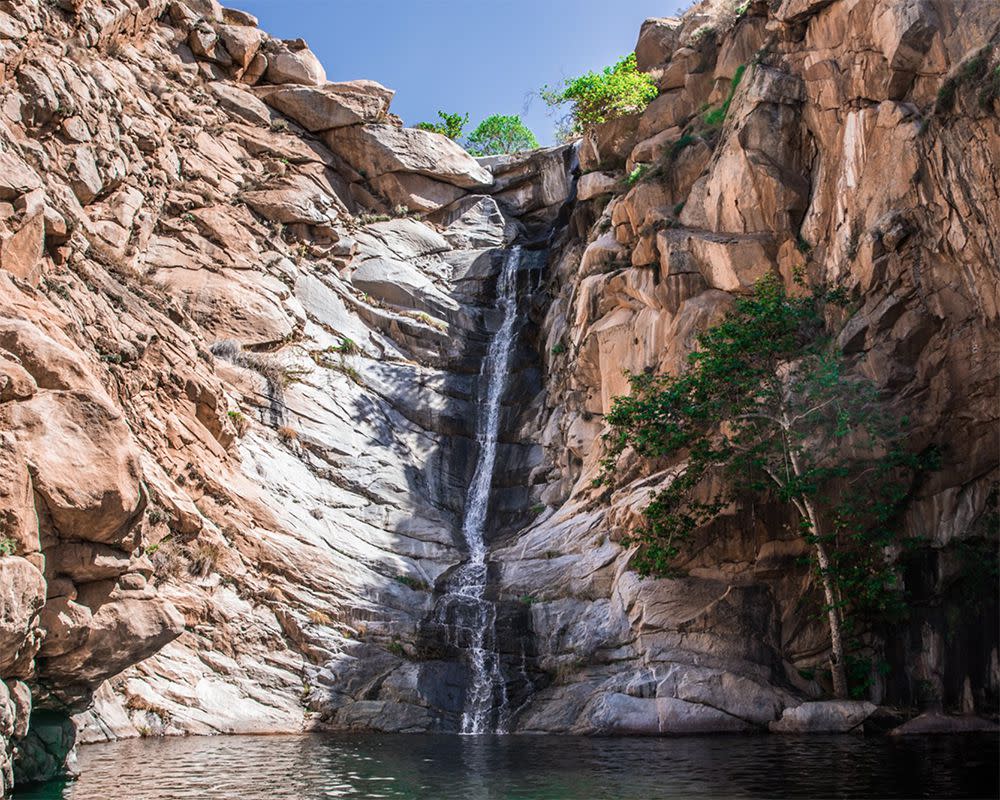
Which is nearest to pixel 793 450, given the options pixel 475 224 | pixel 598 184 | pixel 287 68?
pixel 598 184

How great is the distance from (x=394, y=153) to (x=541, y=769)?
3993cm

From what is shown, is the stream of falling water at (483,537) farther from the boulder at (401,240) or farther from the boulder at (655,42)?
the boulder at (655,42)

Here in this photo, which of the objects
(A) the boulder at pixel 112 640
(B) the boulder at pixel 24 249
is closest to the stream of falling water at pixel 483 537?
(A) the boulder at pixel 112 640

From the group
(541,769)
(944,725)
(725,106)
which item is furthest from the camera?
(725,106)

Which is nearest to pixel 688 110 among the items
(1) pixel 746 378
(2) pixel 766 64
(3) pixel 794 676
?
(2) pixel 766 64

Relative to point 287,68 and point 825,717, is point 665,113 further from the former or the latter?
point 825,717

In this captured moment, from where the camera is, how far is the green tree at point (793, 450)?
77.4 feet

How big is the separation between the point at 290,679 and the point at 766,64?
26.5 m

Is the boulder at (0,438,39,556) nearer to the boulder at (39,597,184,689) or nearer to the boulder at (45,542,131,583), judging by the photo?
the boulder at (45,542,131,583)

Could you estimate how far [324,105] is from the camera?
1967 inches

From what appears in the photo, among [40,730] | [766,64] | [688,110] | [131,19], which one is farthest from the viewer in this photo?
[131,19]

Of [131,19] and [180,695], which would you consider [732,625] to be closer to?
[180,695]

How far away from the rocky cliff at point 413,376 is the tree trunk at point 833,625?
1.24 meters

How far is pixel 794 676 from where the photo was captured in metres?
24.6
